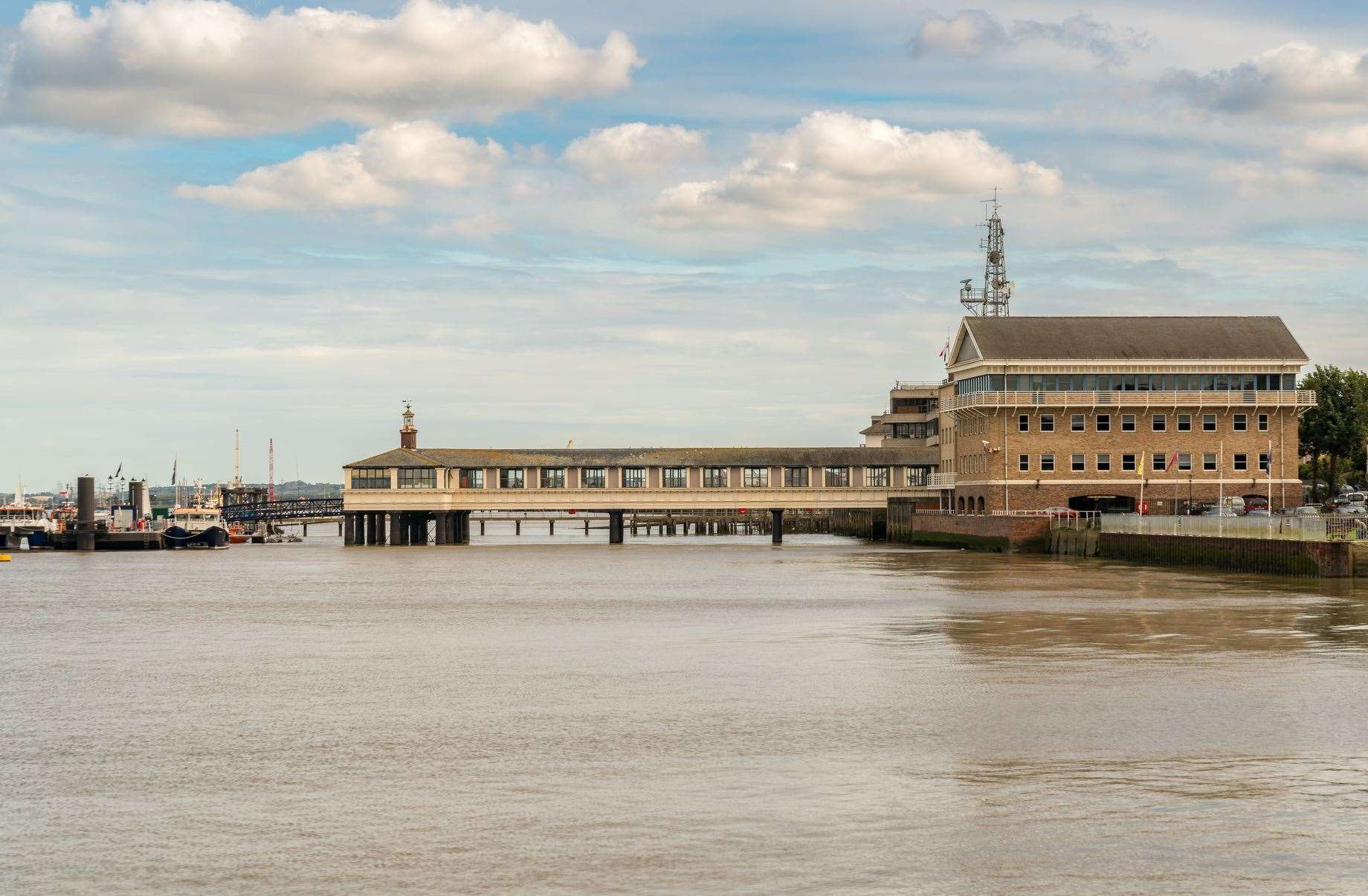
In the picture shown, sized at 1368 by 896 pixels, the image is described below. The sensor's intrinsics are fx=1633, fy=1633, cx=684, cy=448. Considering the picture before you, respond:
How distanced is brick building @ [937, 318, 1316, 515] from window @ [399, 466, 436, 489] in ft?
147

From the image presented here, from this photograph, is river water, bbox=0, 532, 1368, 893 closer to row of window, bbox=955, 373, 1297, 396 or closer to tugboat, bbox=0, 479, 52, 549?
row of window, bbox=955, 373, 1297, 396

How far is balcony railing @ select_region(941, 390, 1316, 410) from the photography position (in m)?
113

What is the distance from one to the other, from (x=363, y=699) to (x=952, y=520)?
3507 inches

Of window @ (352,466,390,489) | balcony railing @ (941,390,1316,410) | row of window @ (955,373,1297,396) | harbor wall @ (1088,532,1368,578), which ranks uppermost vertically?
row of window @ (955,373,1297,396)

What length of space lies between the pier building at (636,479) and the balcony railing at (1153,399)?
62.2 ft

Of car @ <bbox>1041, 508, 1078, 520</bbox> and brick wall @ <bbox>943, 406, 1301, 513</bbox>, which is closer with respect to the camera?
car @ <bbox>1041, 508, 1078, 520</bbox>

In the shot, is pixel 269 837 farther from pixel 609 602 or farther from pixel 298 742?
pixel 609 602

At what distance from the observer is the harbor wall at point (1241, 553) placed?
69.4m

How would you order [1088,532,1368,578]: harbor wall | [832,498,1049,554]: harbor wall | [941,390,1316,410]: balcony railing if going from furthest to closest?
1. [941,390,1316,410]: balcony railing
2. [832,498,1049,554]: harbor wall
3. [1088,532,1368,578]: harbor wall

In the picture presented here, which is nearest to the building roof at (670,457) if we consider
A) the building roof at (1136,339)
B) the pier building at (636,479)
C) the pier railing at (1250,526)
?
the pier building at (636,479)

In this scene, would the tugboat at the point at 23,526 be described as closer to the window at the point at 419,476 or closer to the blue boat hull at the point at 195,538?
the blue boat hull at the point at 195,538

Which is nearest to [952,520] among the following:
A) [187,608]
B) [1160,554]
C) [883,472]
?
[883,472]

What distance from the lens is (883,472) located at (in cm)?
13425

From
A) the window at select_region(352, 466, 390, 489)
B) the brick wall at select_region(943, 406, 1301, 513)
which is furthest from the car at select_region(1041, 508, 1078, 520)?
the window at select_region(352, 466, 390, 489)
